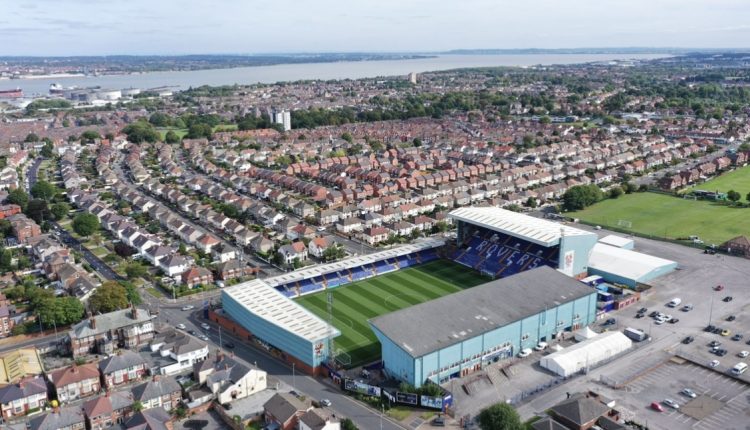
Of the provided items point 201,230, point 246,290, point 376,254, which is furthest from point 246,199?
point 246,290

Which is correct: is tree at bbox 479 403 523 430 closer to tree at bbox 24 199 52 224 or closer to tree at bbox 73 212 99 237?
tree at bbox 73 212 99 237

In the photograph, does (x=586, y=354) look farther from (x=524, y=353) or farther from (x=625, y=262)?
(x=625, y=262)

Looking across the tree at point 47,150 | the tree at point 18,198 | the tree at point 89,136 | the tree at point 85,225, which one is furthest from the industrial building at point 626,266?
the tree at point 89,136

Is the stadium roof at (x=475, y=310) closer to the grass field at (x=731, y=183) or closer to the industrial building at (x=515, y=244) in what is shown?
the industrial building at (x=515, y=244)

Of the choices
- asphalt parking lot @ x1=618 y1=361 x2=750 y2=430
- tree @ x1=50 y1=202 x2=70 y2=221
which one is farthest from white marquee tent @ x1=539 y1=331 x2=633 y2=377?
tree @ x1=50 y1=202 x2=70 y2=221

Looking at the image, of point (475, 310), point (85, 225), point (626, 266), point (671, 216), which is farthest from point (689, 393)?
point (85, 225)

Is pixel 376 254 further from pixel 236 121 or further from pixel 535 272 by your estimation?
pixel 236 121
